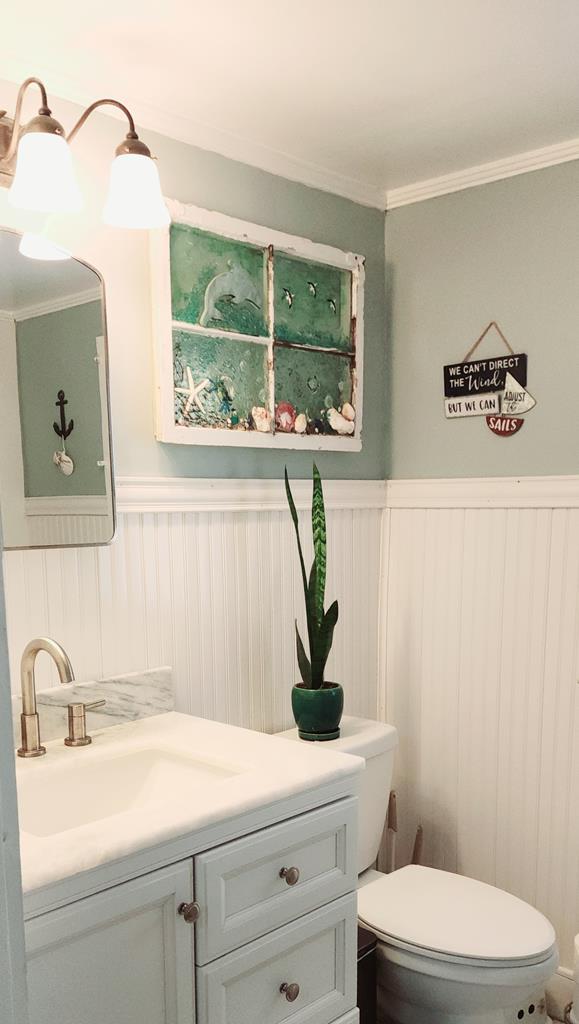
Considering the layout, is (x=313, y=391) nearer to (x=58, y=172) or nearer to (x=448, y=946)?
(x=58, y=172)

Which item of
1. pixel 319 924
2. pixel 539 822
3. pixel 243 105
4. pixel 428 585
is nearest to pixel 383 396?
pixel 428 585

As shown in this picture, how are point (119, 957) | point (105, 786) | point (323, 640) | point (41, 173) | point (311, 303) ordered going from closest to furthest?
point (119, 957) < point (41, 173) < point (105, 786) < point (323, 640) < point (311, 303)

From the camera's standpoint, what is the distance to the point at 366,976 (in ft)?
5.83

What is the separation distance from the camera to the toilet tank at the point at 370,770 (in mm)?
2066

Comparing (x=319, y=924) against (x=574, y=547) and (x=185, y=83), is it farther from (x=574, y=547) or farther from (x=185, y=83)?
(x=185, y=83)

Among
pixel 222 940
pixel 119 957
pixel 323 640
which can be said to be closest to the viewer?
pixel 119 957

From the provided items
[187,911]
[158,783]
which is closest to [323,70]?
[158,783]

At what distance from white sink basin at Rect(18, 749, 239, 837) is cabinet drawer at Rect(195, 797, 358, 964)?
147 millimetres

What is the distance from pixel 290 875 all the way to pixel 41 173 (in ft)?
4.21

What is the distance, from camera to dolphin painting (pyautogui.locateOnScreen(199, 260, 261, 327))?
1987mm

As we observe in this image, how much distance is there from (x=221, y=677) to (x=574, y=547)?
0.94m

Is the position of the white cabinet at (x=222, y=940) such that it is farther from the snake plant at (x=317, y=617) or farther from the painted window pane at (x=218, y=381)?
the painted window pane at (x=218, y=381)

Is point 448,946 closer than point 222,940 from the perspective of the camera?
No

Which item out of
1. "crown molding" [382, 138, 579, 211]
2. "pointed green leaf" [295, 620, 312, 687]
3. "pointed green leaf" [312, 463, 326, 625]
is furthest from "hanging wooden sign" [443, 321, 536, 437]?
"pointed green leaf" [295, 620, 312, 687]
